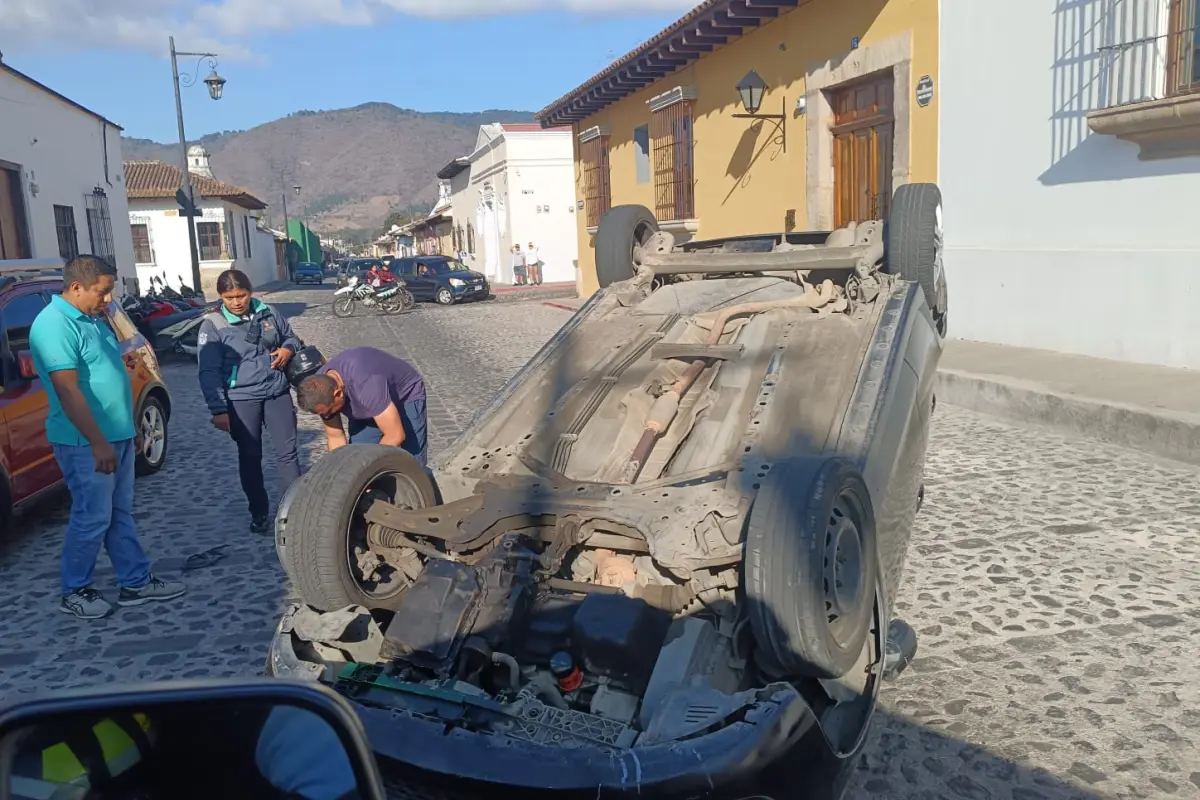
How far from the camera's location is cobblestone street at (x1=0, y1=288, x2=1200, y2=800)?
3010 millimetres

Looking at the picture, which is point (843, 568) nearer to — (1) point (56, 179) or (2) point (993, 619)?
(2) point (993, 619)

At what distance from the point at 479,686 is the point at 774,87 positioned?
1242 centimetres

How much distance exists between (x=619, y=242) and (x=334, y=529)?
2881 mm

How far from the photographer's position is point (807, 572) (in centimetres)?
267

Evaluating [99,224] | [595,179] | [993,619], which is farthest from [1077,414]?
[99,224]

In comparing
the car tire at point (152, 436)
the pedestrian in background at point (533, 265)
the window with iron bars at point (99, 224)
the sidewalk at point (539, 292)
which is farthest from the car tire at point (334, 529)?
the pedestrian in background at point (533, 265)

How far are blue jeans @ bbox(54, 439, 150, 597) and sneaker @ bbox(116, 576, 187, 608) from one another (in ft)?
0.11

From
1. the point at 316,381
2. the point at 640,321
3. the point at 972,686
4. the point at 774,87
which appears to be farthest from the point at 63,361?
the point at 774,87

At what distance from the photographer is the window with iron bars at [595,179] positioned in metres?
21.3

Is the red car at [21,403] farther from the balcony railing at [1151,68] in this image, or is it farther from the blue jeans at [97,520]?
the balcony railing at [1151,68]

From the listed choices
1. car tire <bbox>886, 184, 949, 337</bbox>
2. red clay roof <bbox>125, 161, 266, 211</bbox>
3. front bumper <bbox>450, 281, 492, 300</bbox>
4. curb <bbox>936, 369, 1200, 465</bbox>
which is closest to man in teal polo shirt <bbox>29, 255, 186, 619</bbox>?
car tire <bbox>886, 184, 949, 337</bbox>

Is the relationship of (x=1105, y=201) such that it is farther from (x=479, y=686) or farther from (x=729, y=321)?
(x=479, y=686)

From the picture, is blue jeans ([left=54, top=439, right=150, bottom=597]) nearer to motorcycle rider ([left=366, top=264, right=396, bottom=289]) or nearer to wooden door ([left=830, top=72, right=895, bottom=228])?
wooden door ([left=830, top=72, right=895, bottom=228])

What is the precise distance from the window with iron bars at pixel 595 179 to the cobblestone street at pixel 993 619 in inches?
593
